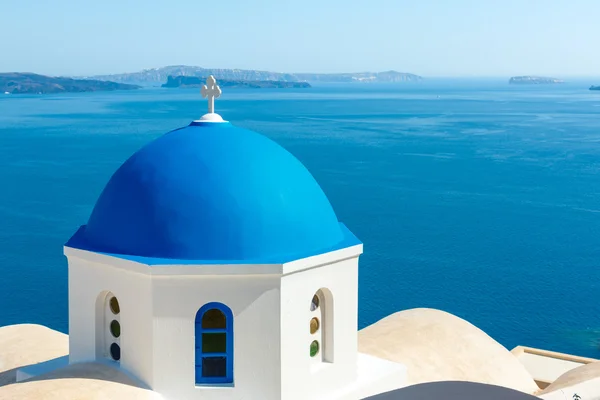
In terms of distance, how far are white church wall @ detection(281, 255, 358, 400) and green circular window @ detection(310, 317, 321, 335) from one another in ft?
0.12

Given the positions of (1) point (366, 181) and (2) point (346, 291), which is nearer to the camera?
(2) point (346, 291)

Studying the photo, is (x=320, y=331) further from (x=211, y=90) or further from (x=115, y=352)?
(x=211, y=90)

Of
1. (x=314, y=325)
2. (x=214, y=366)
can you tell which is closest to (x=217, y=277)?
(x=214, y=366)

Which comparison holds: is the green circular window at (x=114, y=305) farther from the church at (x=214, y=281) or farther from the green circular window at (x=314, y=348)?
the green circular window at (x=314, y=348)

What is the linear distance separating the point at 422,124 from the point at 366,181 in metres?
45.5

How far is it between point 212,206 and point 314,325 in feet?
6.53

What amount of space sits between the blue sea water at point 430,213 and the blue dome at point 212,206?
2043 centimetres

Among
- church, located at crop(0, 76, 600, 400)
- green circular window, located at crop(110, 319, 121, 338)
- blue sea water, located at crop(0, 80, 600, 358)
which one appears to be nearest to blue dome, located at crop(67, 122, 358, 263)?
church, located at crop(0, 76, 600, 400)

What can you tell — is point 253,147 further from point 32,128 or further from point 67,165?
point 32,128

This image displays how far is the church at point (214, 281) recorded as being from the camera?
29.5 feet

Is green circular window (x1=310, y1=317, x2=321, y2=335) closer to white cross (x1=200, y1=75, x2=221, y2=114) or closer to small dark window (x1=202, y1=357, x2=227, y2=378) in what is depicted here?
small dark window (x1=202, y1=357, x2=227, y2=378)

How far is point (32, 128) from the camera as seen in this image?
9138 cm

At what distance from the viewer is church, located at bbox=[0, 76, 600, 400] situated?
8.98 m

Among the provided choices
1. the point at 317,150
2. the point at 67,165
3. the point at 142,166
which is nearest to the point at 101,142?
the point at 67,165
